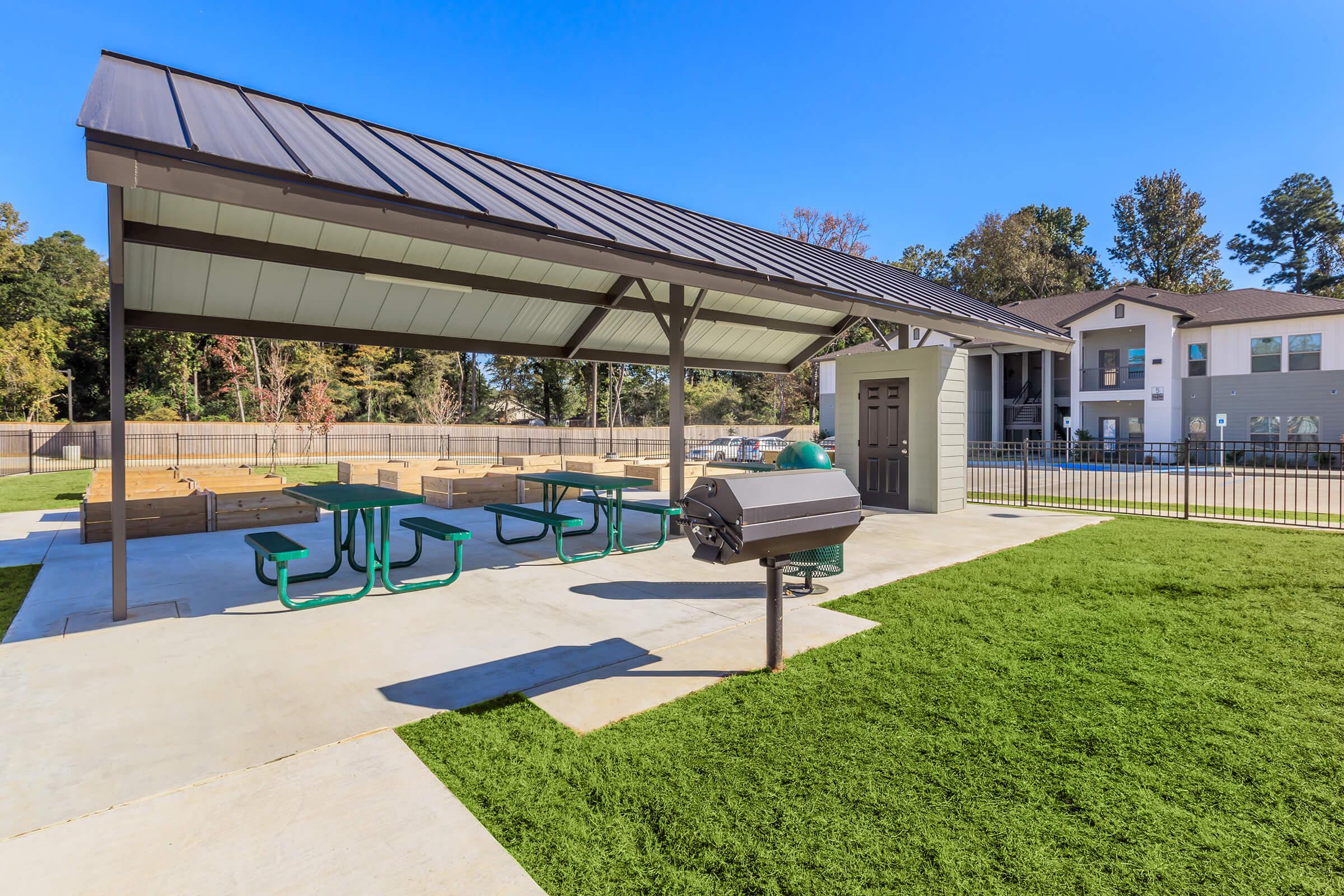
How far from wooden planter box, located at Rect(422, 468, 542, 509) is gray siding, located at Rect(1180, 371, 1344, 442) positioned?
91.4 ft

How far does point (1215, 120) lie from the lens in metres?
33.4

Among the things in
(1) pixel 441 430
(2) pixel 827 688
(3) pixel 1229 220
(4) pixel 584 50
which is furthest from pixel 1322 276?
(2) pixel 827 688

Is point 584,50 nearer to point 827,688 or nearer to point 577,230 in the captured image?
point 577,230

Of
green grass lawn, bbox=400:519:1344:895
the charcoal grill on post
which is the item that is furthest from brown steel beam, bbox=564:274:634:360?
green grass lawn, bbox=400:519:1344:895

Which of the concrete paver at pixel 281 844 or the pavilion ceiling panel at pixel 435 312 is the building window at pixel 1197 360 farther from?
the concrete paver at pixel 281 844

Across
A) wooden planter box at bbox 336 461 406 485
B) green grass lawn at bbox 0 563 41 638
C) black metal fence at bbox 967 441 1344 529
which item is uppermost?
wooden planter box at bbox 336 461 406 485

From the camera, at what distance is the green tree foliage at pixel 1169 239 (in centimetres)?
4625

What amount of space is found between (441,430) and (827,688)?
3016 cm

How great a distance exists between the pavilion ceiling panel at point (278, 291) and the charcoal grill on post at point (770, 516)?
6.23 meters

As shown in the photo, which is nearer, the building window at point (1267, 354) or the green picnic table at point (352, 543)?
the green picnic table at point (352, 543)

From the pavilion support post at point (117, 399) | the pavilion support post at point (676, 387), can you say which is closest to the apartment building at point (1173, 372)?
the pavilion support post at point (676, 387)

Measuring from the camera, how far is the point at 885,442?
11672 mm

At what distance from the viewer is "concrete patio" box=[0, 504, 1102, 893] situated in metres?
2.37

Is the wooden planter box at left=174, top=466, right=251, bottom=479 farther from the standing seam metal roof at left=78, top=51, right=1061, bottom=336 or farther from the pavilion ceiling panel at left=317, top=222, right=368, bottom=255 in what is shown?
the standing seam metal roof at left=78, top=51, right=1061, bottom=336
